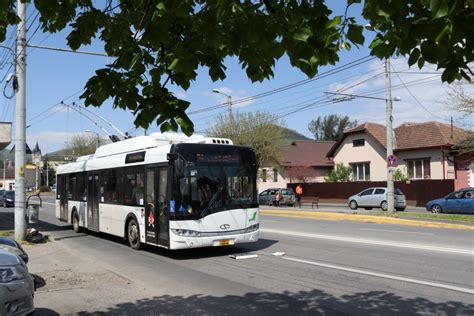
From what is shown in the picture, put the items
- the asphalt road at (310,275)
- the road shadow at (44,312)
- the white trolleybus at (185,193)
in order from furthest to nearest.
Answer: the white trolleybus at (185,193)
the asphalt road at (310,275)
the road shadow at (44,312)

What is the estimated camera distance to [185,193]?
12055mm

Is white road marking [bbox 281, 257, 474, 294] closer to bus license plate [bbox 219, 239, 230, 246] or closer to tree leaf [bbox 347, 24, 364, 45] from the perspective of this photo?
bus license plate [bbox 219, 239, 230, 246]

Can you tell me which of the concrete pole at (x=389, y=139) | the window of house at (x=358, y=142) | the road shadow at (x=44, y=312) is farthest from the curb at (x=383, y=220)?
the window of house at (x=358, y=142)

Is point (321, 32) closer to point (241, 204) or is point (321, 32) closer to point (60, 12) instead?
point (60, 12)

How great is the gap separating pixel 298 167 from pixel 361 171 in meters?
7.58

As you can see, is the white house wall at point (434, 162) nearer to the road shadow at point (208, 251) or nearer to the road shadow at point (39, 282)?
the road shadow at point (208, 251)

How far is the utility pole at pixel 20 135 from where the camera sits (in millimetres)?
15633

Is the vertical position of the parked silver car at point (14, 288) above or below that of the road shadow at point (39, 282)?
above

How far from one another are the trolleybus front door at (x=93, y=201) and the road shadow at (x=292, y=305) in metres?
9.91

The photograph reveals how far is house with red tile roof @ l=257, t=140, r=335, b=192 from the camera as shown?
55106mm

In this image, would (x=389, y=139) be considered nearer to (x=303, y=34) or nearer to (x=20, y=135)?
(x=20, y=135)

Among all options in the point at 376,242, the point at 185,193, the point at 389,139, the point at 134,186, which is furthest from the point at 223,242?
the point at 389,139

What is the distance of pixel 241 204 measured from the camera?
12.7 meters

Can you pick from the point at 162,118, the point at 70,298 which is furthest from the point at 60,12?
the point at 70,298
